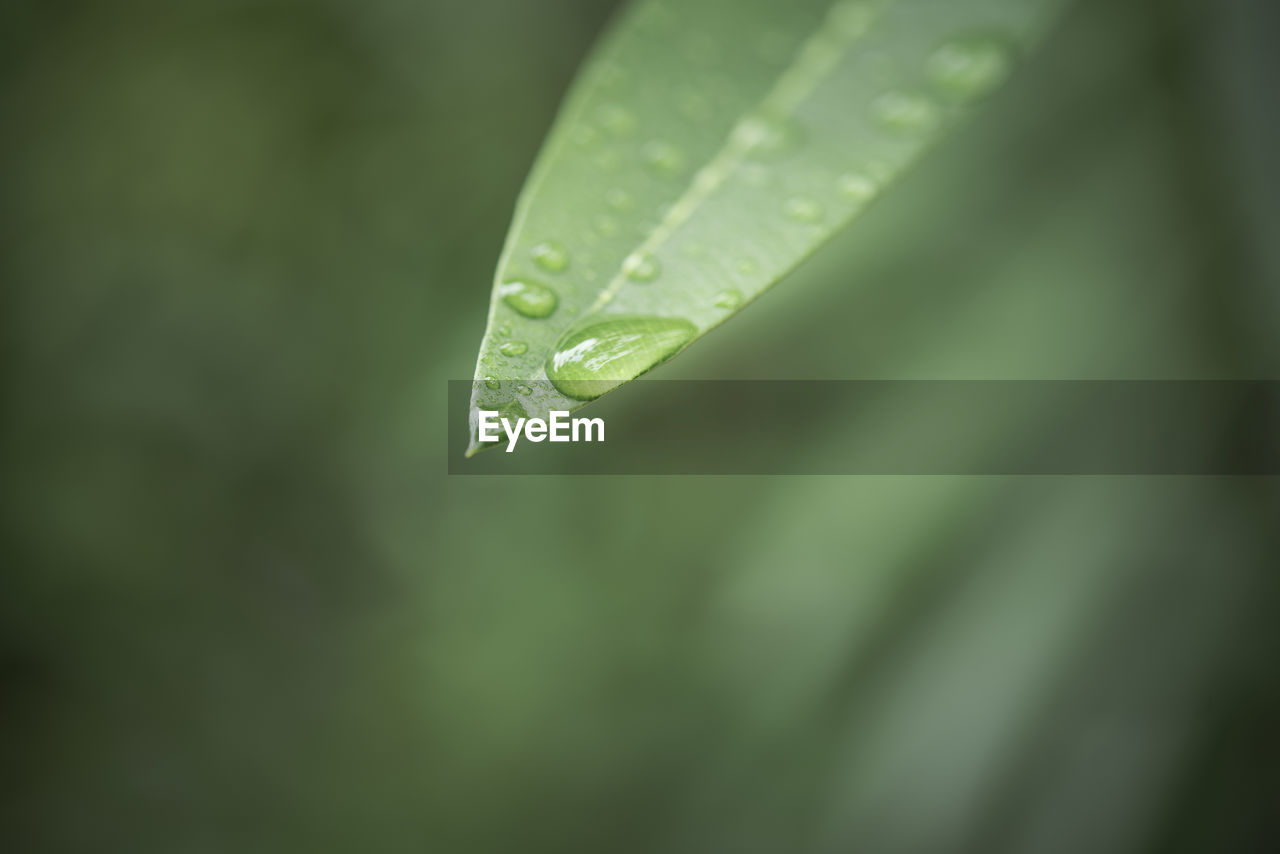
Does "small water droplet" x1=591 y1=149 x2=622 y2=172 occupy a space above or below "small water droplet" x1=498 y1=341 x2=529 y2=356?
above

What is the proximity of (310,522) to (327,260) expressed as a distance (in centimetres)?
35

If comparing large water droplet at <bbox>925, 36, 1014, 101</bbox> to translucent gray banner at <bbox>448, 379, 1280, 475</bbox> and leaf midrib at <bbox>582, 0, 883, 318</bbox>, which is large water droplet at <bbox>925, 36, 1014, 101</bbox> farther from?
translucent gray banner at <bbox>448, 379, 1280, 475</bbox>

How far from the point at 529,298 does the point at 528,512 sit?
0.79 m

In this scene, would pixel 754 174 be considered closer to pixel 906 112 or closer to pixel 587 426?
pixel 906 112

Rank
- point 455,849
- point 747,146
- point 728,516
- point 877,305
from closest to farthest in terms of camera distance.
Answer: point 747,146, point 877,305, point 728,516, point 455,849

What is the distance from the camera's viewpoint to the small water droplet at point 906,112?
219 millimetres

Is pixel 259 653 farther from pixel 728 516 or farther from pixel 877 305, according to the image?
pixel 877 305

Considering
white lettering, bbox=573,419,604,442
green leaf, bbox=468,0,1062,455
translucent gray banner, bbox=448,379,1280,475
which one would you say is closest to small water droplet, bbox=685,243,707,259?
green leaf, bbox=468,0,1062,455

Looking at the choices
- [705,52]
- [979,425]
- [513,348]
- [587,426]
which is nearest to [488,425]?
[513,348]

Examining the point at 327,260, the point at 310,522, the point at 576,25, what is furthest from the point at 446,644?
the point at 576,25

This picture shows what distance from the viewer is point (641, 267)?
25cm

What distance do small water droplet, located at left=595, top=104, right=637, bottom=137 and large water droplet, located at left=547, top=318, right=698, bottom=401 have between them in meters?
0.06

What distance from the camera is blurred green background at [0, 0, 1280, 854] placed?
86 cm

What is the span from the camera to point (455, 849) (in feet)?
3.64
